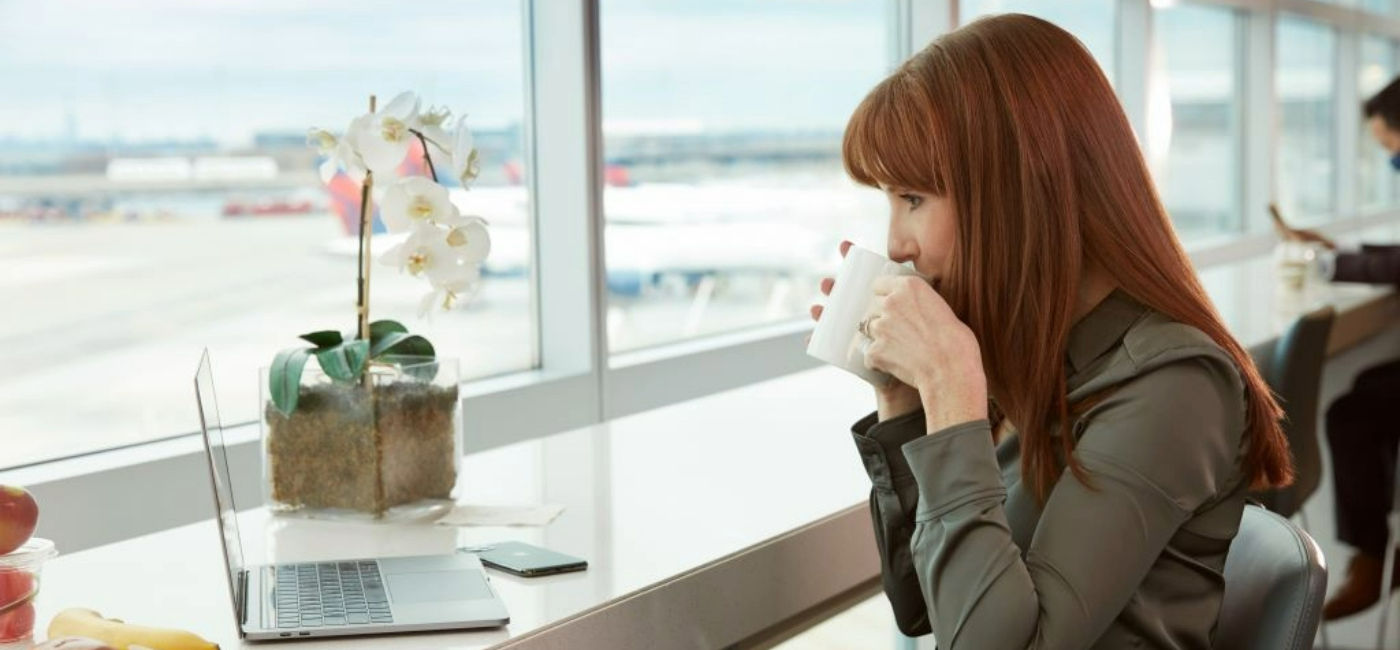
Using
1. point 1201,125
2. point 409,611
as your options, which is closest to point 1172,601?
point 409,611

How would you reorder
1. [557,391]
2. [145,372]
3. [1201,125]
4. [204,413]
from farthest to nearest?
[1201,125]
[557,391]
[145,372]
[204,413]

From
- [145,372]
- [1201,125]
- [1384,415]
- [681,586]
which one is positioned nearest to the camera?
[681,586]

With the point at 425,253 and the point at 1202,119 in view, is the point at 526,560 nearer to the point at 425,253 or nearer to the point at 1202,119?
the point at 425,253

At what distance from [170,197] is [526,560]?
100 cm

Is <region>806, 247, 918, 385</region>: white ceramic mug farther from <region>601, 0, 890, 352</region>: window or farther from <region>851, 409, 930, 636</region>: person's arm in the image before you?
<region>601, 0, 890, 352</region>: window

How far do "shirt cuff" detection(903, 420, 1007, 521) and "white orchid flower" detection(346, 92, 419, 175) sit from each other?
2.01 feet

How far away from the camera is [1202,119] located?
17.9 ft

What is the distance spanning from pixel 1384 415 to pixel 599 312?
205cm

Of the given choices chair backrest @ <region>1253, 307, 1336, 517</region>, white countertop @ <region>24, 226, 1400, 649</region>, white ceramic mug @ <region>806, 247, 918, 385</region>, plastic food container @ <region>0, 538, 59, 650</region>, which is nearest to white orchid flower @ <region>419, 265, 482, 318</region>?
white countertop @ <region>24, 226, 1400, 649</region>

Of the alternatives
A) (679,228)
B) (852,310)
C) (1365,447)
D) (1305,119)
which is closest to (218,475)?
(852,310)

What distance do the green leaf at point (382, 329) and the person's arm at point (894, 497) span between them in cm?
51

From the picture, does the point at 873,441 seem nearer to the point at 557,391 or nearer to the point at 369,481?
the point at 369,481

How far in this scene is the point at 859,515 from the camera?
153 centimetres

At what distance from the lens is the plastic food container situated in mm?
1016
